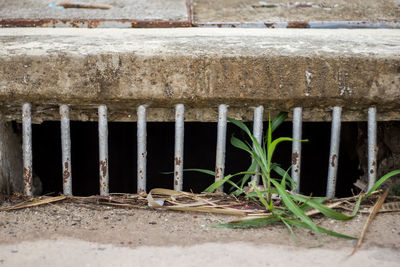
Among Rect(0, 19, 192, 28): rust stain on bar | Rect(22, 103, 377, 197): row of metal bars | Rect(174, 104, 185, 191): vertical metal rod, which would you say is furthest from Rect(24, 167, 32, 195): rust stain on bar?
Rect(0, 19, 192, 28): rust stain on bar

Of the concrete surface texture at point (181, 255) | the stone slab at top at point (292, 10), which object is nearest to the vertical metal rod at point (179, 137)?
the concrete surface texture at point (181, 255)

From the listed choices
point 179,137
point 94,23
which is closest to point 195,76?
point 179,137

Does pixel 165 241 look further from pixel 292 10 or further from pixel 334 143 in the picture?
pixel 292 10

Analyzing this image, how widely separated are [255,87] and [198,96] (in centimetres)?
22

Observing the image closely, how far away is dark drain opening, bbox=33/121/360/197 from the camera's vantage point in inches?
111

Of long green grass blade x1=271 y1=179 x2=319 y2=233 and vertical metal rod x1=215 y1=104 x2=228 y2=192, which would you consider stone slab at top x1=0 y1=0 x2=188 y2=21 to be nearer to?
vertical metal rod x1=215 y1=104 x2=228 y2=192

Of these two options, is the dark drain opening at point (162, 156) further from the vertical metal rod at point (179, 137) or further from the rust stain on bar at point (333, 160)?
the vertical metal rod at point (179, 137)

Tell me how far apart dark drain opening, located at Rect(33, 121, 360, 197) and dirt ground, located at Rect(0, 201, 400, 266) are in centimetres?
136

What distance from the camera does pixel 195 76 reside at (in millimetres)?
1554

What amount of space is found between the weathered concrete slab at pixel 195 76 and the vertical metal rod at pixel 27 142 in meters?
0.05

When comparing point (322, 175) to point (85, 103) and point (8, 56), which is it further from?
point (8, 56)

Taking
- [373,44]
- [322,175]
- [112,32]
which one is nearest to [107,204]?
[112,32]

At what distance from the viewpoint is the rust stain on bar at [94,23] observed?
225 centimetres

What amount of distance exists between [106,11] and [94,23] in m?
0.25
